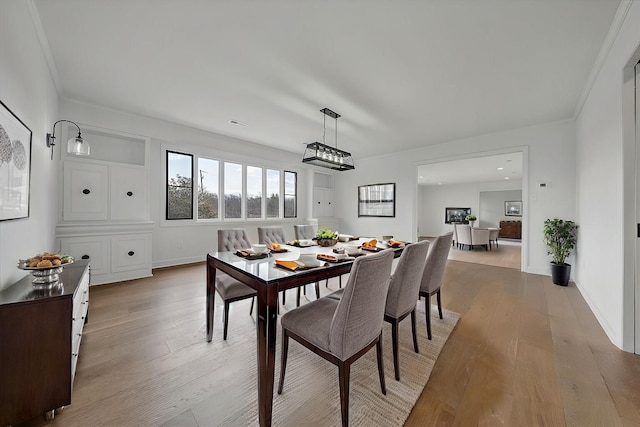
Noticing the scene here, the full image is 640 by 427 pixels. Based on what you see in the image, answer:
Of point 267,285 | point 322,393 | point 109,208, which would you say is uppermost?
point 109,208

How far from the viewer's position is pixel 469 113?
12.3 ft

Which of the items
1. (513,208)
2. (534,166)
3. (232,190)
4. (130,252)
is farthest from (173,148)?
(513,208)

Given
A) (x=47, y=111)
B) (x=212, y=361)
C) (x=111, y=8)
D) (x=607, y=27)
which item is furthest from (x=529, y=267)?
(x=47, y=111)

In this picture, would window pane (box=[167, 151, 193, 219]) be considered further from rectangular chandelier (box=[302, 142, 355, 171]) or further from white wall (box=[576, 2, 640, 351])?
white wall (box=[576, 2, 640, 351])

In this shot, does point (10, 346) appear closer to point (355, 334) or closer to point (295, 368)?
point (295, 368)

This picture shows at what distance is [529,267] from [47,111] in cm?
A: 733

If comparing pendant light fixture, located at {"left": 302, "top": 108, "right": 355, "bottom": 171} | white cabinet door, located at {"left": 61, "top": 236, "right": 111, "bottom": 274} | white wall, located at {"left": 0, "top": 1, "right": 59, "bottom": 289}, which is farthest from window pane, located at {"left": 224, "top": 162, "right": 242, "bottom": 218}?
pendant light fixture, located at {"left": 302, "top": 108, "right": 355, "bottom": 171}

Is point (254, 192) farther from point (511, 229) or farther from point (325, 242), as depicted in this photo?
point (511, 229)

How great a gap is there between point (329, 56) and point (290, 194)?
443cm

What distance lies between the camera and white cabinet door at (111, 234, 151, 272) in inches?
142

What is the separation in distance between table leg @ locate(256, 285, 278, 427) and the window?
16.1 ft

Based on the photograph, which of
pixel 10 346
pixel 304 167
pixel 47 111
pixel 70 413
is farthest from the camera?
pixel 304 167

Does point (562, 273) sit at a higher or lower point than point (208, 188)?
lower

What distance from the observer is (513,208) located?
33.0 ft
